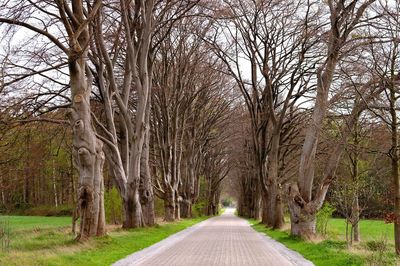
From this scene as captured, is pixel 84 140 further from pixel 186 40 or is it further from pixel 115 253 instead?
pixel 186 40

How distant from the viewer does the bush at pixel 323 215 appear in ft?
71.1

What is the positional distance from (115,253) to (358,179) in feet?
29.2

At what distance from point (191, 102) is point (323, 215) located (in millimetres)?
20661

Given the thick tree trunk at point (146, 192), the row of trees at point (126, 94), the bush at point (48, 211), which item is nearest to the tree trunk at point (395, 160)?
the row of trees at point (126, 94)

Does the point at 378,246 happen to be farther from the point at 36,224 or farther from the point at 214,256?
the point at 36,224

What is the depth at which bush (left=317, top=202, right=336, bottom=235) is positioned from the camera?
71.1 feet

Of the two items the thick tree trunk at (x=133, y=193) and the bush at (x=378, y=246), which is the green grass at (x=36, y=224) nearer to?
the thick tree trunk at (x=133, y=193)

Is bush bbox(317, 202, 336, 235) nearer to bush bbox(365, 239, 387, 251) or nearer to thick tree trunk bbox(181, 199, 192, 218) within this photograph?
bush bbox(365, 239, 387, 251)

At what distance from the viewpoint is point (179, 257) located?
15.3 metres

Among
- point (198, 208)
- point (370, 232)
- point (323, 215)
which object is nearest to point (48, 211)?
point (198, 208)

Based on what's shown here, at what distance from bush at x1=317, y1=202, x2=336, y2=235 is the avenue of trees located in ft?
1.36

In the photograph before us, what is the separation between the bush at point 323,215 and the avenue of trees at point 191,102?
415mm

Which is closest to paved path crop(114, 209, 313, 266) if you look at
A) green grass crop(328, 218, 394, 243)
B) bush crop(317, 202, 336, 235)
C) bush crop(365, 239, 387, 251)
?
bush crop(365, 239, 387, 251)

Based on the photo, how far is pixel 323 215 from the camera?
2217 centimetres
